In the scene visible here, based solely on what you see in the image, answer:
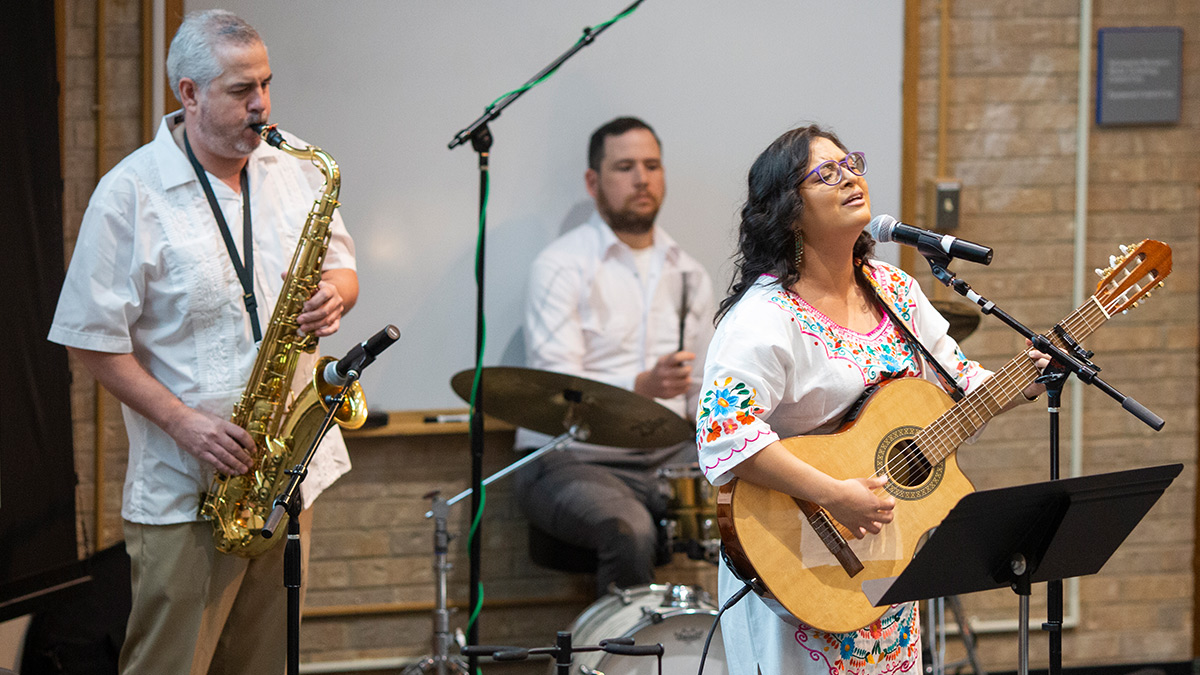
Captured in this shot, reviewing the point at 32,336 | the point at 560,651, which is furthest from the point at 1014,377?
the point at 32,336

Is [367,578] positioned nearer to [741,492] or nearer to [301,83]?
[301,83]

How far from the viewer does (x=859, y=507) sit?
1.91 meters

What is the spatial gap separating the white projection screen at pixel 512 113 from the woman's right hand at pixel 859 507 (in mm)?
1737

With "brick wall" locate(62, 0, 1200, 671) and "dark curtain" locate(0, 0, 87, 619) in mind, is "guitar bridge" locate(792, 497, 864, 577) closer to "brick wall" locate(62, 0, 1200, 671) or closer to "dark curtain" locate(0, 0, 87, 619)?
"brick wall" locate(62, 0, 1200, 671)

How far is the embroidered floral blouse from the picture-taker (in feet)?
6.24

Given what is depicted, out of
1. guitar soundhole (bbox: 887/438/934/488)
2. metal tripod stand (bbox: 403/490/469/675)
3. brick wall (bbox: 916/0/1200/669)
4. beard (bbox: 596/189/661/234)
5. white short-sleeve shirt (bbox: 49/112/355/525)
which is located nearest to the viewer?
guitar soundhole (bbox: 887/438/934/488)

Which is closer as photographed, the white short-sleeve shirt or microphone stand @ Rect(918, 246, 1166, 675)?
microphone stand @ Rect(918, 246, 1166, 675)

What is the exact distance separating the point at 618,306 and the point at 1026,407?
5.10 ft

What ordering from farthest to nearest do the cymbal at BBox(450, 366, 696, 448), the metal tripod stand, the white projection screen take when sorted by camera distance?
the white projection screen < the metal tripod stand < the cymbal at BBox(450, 366, 696, 448)

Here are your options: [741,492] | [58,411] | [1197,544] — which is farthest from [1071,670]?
[58,411]

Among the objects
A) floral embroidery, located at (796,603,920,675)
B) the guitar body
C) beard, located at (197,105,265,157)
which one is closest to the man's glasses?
the guitar body

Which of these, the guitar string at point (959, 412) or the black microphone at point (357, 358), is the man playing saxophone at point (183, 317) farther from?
the guitar string at point (959, 412)

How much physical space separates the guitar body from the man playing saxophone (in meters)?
1.05

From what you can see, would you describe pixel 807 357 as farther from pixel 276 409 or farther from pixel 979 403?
pixel 276 409
